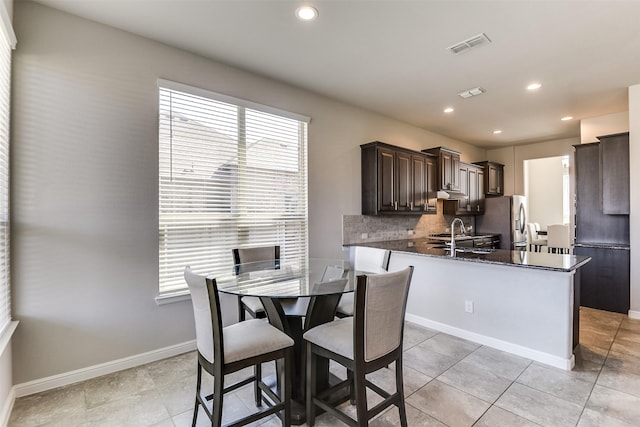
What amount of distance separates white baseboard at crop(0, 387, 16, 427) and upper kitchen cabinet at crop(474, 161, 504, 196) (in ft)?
23.7

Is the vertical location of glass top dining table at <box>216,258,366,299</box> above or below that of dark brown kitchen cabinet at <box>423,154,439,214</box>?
below

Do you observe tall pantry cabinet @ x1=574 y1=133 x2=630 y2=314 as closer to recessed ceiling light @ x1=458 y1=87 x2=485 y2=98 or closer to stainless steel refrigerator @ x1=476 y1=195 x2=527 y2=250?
stainless steel refrigerator @ x1=476 y1=195 x2=527 y2=250

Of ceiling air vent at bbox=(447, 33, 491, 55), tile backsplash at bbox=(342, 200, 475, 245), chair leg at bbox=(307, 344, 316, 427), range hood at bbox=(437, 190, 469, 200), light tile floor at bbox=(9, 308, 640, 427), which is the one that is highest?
ceiling air vent at bbox=(447, 33, 491, 55)

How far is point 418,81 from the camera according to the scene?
359 centimetres

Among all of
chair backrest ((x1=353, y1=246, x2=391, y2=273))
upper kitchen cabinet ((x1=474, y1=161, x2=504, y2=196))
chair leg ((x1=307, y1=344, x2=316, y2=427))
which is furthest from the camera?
upper kitchen cabinet ((x1=474, y1=161, x2=504, y2=196))

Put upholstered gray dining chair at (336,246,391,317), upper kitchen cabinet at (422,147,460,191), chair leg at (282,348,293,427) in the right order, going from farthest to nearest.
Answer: upper kitchen cabinet at (422,147,460,191) < upholstered gray dining chair at (336,246,391,317) < chair leg at (282,348,293,427)

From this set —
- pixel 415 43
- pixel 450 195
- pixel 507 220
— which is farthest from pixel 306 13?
pixel 507 220

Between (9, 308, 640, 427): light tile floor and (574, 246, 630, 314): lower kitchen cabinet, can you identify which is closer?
(9, 308, 640, 427): light tile floor

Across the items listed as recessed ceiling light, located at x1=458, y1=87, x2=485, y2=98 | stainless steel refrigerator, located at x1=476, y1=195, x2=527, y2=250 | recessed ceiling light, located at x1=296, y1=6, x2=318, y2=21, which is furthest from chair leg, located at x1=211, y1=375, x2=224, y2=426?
stainless steel refrigerator, located at x1=476, y1=195, x2=527, y2=250

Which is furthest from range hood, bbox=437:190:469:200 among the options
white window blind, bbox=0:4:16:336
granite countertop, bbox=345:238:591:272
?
white window blind, bbox=0:4:16:336

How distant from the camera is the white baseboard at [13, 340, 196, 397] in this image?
222cm

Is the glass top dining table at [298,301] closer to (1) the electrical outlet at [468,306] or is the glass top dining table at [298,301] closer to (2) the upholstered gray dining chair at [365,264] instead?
(2) the upholstered gray dining chair at [365,264]

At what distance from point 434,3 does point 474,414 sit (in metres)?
2.83

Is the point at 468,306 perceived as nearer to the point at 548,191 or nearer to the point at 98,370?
the point at 98,370
